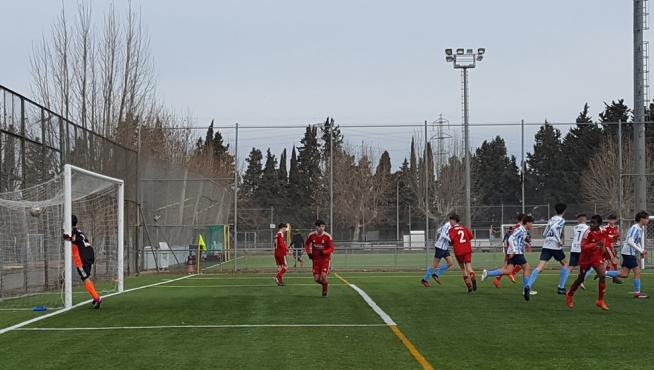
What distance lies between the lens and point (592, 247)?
14.7 metres

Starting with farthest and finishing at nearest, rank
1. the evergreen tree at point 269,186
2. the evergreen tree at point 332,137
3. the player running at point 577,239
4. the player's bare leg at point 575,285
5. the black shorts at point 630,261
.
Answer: the evergreen tree at point 269,186
the evergreen tree at point 332,137
the player running at point 577,239
the black shorts at point 630,261
the player's bare leg at point 575,285

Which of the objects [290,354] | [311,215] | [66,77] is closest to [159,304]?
[290,354]

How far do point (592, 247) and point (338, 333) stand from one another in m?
5.77

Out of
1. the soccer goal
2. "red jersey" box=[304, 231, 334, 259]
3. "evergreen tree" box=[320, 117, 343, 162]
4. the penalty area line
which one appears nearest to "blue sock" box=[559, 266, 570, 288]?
the penalty area line

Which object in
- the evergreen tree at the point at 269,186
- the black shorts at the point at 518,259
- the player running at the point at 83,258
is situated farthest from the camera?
the evergreen tree at the point at 269,186

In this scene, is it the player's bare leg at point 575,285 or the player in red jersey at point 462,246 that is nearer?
the player's bare leg at point 575,285

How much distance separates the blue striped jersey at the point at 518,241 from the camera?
18.7 metres

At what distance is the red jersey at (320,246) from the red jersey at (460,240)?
121 inches

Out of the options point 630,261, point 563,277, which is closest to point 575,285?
point 563,277

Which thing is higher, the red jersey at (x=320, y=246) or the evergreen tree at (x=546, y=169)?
the evergreen tree at (x=546, y=169)

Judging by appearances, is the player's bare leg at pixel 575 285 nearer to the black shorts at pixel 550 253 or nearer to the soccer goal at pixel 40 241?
the black shorts at pixel 550 253

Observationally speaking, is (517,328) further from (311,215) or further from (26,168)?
(311,215)

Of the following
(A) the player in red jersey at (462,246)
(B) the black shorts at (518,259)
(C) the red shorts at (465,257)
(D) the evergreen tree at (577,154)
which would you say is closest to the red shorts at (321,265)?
(A) the player in red jersey at (462,246)

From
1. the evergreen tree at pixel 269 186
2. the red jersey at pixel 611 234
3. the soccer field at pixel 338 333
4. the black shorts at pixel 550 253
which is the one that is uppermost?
the evergreen tree at pixel 269 186
